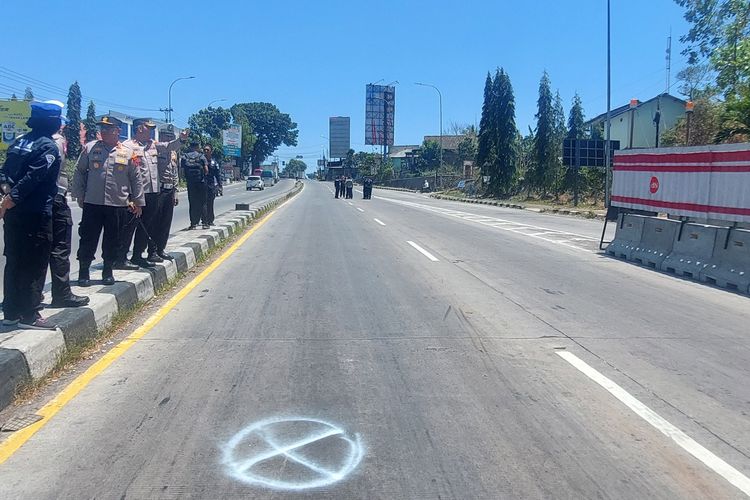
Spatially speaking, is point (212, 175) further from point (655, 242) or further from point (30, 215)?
point (30, 215)

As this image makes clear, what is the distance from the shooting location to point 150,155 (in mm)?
9586

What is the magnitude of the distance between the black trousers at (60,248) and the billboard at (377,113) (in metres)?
98.2

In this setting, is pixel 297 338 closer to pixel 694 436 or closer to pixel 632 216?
pixel 694 436

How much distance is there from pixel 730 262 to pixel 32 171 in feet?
32.6

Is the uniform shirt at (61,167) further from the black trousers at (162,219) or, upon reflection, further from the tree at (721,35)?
the tree at (721,35)

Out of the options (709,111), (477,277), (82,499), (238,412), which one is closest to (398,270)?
(477,277)

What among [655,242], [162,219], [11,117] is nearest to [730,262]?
[655,242]

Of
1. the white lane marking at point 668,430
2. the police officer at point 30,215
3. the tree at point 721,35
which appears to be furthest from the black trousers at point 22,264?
the tree at point 721,35

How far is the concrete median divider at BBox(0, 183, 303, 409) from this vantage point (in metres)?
5.09

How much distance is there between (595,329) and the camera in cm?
754

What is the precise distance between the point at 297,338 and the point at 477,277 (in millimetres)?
4920

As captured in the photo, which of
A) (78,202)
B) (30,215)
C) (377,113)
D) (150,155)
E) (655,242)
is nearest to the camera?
(30,215)

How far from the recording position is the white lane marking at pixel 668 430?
3.99 meters

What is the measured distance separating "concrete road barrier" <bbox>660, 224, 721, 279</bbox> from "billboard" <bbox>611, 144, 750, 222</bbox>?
0.89 feet
